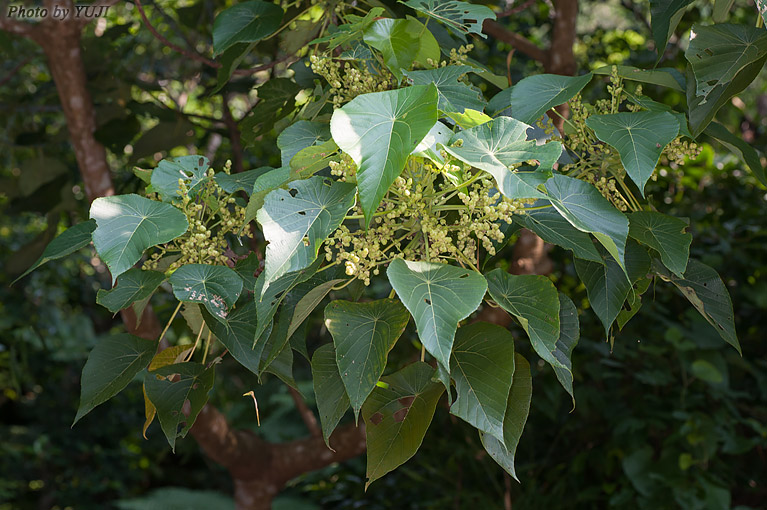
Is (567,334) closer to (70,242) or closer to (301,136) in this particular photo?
(301,136)

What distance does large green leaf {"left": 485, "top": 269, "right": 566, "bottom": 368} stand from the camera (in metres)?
0.60

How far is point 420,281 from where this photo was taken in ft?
1.83

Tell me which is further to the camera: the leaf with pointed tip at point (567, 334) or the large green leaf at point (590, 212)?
the leaf with pointed tip at point (567, 334)

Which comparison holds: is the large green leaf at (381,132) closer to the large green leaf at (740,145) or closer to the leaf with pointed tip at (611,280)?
the leaf with pointed tip at (611,280)

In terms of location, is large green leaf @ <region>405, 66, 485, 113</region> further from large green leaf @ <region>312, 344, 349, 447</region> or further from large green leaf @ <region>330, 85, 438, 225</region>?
large green leaf @ <region>312, 344, 349, 447</region>

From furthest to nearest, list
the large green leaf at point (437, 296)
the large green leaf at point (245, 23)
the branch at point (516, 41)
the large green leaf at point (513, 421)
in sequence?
the branch at point (516, 41)
the large green leaf at point (245, 23)
the large green leaf at point (513, 421)
the large green leaf at point (437, 296)

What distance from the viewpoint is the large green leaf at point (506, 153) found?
0.55 meters

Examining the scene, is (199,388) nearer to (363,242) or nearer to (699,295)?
(363,242)

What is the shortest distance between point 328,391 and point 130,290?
0.23 m

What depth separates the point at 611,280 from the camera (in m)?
0.74

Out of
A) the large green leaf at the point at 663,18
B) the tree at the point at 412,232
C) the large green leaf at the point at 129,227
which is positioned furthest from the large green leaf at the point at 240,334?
the large green leaf at the point at 663,18

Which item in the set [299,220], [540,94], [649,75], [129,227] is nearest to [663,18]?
[649,75]

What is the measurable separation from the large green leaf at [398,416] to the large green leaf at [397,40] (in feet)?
1.10

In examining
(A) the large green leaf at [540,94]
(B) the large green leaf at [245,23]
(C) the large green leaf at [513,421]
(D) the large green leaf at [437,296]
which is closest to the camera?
(D) the large green leaf at [437,296]
